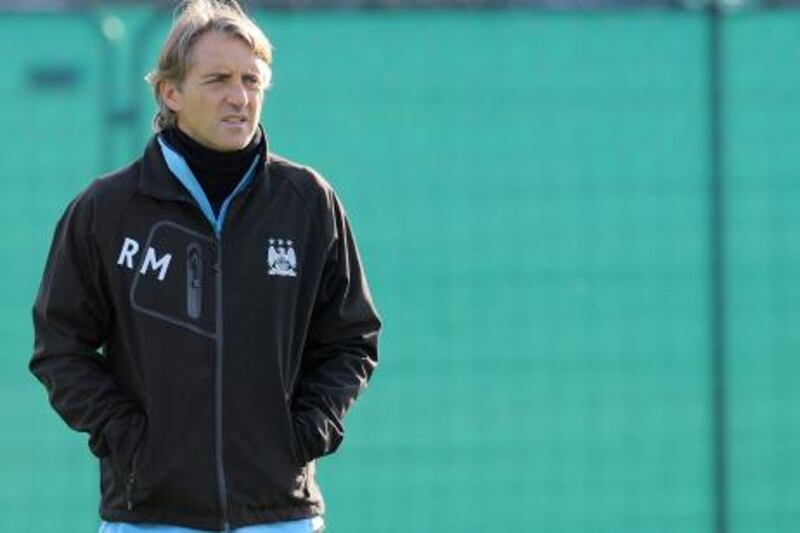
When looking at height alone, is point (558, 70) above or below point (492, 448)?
above

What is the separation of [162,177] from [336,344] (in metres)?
0.53

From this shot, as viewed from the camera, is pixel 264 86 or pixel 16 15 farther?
pixel 16 15

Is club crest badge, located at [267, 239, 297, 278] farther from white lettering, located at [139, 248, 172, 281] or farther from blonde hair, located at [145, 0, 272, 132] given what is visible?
blonde hair, located at [145, 0, 272, 132]

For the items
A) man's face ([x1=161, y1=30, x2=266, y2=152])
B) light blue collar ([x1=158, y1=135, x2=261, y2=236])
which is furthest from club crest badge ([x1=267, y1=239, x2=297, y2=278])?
man's face ([x1=161, y1=30, x2=266, y2=152])

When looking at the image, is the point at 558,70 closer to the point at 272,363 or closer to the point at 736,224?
the point at 736,224

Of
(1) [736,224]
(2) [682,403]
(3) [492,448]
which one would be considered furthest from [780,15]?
(3) [492,448]

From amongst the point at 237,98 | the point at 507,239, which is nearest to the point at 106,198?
the point at 237,98

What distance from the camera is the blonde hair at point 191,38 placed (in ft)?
13.5

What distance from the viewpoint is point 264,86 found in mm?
4207

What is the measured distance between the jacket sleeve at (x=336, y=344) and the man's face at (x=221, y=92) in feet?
0.97

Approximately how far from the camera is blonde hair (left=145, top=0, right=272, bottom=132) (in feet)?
13.5

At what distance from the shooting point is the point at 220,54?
13.5 feet

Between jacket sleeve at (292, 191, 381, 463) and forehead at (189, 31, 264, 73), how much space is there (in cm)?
38

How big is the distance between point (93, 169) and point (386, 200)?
1019 mm
